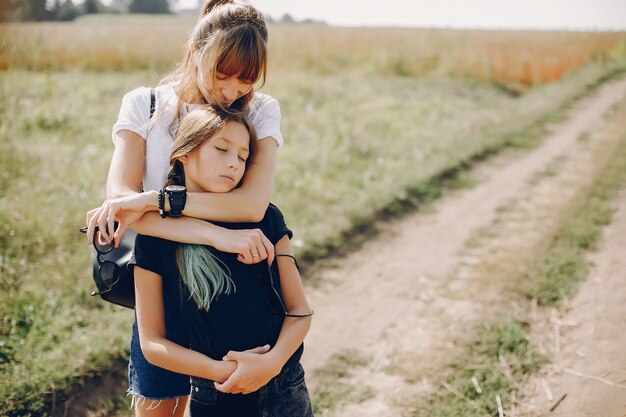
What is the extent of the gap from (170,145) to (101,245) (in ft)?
1.37

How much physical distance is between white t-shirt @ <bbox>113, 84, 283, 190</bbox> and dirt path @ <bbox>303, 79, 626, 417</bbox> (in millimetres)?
1681

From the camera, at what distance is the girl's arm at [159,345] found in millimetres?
1540

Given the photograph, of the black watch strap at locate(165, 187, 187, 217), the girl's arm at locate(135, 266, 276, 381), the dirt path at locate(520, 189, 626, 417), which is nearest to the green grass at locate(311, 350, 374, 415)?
the dirt path at locate(520, 189, 626, 417)

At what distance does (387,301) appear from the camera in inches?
150

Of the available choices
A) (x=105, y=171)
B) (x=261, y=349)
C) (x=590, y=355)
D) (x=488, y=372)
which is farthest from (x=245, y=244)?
(x=105, y=171)

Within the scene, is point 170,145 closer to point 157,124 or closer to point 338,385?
point 157,124

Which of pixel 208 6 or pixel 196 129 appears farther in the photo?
pixel 208 6

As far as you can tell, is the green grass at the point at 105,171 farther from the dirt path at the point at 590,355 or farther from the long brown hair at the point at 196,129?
the dirt path at the point at 590,355

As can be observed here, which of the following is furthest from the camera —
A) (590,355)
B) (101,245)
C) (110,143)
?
(110,143)

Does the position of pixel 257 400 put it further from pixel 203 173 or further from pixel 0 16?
pixel 0 16

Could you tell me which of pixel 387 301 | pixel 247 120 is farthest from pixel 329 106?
pixel 247 120

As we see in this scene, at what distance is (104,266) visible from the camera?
1764 millimetres

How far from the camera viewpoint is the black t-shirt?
1604 mm

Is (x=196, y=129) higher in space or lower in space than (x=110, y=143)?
higher
